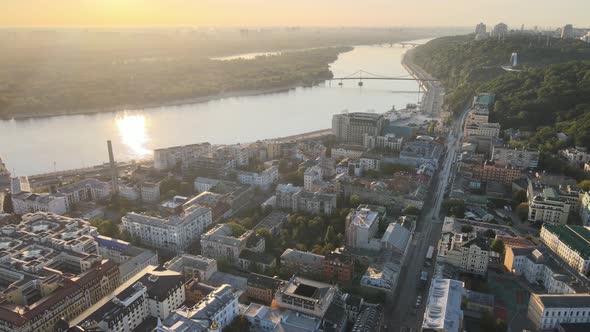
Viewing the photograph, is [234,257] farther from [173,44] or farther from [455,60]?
[173,44]

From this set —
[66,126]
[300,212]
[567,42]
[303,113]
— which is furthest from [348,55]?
[300,212]

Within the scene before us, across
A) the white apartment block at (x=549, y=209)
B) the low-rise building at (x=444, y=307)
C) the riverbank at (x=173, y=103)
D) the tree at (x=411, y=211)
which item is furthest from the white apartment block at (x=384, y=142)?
the riverbank at (x=173, y=103)

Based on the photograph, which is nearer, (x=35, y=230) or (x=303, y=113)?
(x=35, y=230)

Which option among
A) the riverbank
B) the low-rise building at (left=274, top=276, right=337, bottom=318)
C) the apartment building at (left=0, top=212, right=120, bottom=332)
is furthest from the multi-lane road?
the riverbank

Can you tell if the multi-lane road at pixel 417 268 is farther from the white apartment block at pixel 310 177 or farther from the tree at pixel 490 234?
the white apartment block at pixel 310 177

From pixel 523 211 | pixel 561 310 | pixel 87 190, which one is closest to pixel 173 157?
pixel 87 190
